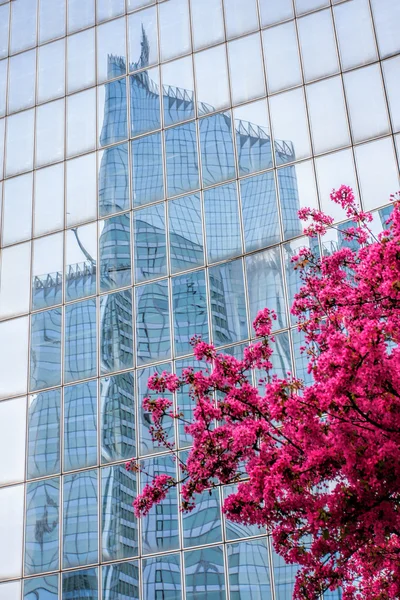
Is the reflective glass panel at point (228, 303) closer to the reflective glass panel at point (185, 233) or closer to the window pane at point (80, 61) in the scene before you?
the reflective glass panel at point (185, 233)

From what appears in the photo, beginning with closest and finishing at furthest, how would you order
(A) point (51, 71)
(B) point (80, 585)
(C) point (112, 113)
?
(B) point (80, 585)
(C) point (112, 113)
(A) point (51, 71)

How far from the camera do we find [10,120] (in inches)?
1175

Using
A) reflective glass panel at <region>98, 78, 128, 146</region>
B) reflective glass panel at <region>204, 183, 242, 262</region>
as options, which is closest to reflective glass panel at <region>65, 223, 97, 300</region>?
reflective glass panel at <region>98, 78, 128, 146</region>

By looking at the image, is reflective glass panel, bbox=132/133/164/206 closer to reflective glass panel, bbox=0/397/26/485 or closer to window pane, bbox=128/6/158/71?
window pane, bbox=128/6/158/71

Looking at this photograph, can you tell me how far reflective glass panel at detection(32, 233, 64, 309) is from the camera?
86.8 ft

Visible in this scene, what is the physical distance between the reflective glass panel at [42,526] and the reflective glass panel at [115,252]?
5.24 metres

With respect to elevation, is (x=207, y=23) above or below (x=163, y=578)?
above

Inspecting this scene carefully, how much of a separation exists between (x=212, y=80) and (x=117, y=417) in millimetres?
9518

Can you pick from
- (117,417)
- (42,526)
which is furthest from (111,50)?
(42,526)

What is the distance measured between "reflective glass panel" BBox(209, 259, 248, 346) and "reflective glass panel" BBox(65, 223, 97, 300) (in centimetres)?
360

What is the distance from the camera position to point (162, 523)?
22.3m

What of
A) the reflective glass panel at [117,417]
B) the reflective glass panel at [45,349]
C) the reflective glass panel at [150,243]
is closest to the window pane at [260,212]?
the reflective glass panel at [150,243]

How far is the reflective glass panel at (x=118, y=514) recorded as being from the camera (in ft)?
73.8

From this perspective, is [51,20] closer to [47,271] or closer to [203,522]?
[47,271]
